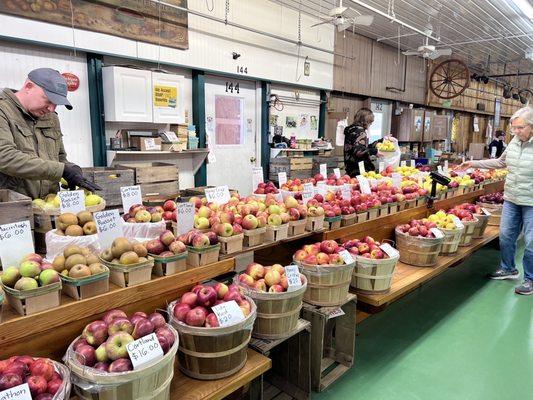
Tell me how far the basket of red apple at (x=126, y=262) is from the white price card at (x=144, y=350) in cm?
35

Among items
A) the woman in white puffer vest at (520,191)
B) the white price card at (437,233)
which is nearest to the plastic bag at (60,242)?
the white price card at (437,233)

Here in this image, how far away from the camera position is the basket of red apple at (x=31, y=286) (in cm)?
143

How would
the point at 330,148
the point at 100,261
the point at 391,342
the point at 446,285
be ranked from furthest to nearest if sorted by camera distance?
1. the point at 330,148
2. the point at 446,285
3. the point at 391,342
4. the point at 100,261

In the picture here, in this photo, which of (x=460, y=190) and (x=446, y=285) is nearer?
(x=446, y=285)

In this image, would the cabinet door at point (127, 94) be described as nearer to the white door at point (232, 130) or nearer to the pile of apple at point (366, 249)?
the white door at point (232, 130)

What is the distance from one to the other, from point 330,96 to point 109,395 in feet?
26.3

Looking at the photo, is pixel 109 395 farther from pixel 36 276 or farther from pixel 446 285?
pixel 446 285

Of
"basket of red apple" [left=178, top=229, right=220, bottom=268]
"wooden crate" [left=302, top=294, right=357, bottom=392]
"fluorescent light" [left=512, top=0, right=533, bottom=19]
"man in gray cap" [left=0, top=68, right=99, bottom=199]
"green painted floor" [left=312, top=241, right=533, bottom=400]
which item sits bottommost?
"green painted floor" [left=312, top=241, right=533, bottom=400]

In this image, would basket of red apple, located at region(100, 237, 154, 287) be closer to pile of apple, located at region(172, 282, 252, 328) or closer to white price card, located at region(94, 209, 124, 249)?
white price card, located at region(94, 209, 124, 249)

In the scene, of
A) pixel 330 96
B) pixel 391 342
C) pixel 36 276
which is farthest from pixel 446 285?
pixel 330 96

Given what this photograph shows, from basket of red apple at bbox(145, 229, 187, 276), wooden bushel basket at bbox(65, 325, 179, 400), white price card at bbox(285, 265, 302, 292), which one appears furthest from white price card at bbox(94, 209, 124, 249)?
white price card at bbox(285, 265, 302, 292)

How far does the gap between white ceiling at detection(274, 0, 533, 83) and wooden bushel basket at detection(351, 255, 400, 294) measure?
390 centimetres

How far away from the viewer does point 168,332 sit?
1.61 m

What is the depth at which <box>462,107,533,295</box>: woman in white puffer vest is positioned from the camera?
391 centimetres
